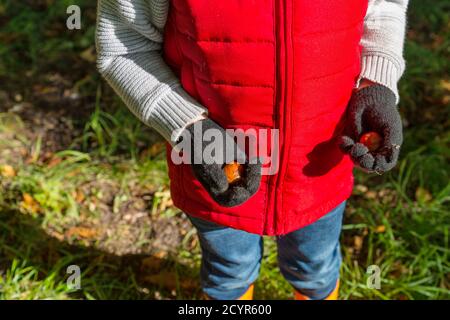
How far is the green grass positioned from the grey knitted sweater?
1167 mm

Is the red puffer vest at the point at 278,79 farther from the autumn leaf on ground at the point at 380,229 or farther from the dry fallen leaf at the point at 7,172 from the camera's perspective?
the dry fallen leaf at the point at 7,172

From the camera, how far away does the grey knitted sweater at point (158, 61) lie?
1.40m

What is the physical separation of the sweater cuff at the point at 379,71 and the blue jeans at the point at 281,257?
43cm

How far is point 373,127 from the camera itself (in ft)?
4.71

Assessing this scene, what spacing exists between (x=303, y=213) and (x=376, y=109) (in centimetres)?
35

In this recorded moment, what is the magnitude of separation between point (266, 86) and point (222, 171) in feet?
0.76

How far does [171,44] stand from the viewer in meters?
1.44

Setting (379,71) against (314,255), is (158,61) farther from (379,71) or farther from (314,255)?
(314,255)

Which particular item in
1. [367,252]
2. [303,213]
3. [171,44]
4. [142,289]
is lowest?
[142,289]

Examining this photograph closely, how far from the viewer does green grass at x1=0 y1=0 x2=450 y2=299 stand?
2.41 meters

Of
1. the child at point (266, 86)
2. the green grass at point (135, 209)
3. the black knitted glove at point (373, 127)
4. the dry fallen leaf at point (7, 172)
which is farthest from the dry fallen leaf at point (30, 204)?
the black knitted glove at point (373, 127)

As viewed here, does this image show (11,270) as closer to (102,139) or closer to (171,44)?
(102,139)

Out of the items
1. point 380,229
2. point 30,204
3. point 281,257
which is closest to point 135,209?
point 30,204
